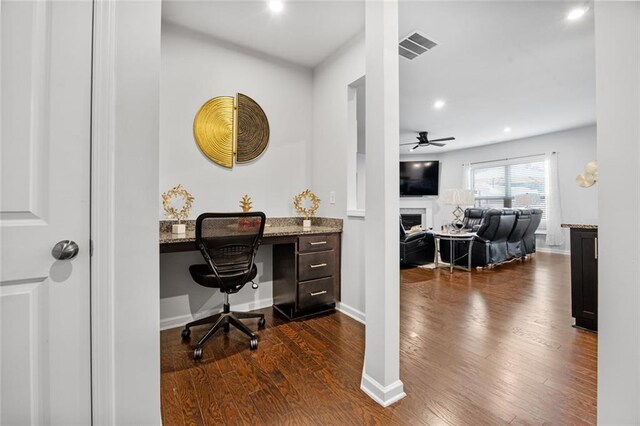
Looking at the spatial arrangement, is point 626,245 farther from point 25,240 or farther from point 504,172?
point 504,172

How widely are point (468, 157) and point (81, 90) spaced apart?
8589mm

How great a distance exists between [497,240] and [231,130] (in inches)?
179

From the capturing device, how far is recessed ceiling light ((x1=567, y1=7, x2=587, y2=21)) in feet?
7.42

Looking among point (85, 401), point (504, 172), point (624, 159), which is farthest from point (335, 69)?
point (504, 172)

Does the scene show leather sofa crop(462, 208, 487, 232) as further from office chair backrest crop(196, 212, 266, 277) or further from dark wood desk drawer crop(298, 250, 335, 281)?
office chair backrest crop(196, 212, 266, 277)

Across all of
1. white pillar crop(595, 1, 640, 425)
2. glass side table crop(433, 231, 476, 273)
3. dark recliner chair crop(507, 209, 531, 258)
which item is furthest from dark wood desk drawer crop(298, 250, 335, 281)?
dark recliner chair crop(507, 209, 531, 258)

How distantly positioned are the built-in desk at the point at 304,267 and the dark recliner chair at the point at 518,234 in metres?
3.88

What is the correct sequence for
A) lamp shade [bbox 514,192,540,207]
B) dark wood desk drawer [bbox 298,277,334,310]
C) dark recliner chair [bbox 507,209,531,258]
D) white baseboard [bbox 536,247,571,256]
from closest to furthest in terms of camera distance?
dark wood desk drawer [bbox 298,277,334,310]
dark recliner chair [bbox 507,209,531,258]
white baseboard [bbox 536,247,571,256]
lamp shade [bbox 514,192,540,207]

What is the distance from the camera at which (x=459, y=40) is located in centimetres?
267

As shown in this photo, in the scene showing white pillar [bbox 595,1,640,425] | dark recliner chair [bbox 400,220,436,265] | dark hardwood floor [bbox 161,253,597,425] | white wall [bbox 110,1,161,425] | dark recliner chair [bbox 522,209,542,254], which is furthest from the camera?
dark recliner chair [bbox 522,209,542,254]

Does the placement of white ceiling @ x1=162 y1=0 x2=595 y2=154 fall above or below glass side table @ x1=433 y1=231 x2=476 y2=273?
above

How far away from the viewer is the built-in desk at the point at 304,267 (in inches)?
96.7

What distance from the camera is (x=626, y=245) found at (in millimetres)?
739

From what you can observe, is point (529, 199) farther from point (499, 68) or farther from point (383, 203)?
point (383, 203)
